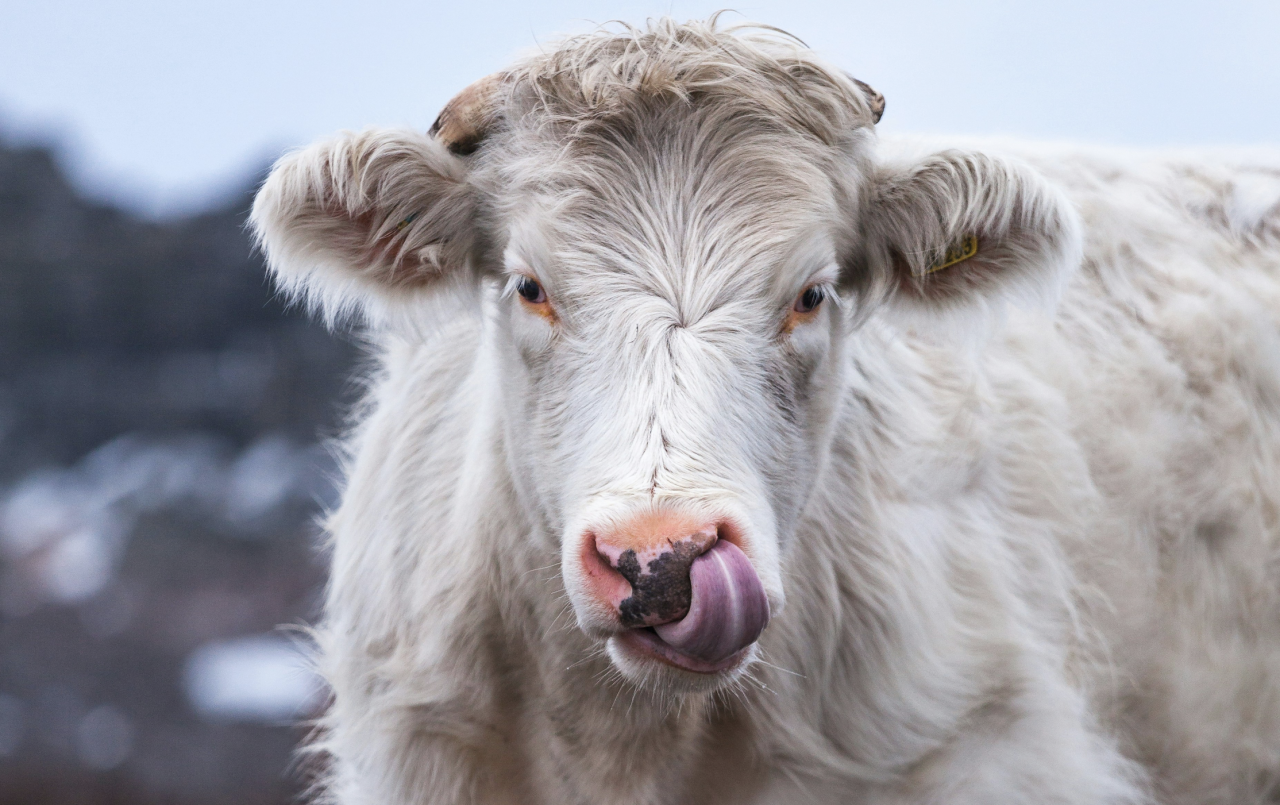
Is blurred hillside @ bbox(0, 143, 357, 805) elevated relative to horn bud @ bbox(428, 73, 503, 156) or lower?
lower

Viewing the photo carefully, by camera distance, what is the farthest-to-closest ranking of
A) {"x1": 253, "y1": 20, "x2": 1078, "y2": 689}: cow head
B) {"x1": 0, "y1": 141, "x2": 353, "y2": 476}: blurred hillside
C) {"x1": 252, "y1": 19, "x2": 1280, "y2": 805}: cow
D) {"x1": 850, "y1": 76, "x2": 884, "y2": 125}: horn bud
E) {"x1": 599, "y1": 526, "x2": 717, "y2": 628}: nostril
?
1. {"x1": 0, "y1": 141, "x2": 353, "y2": 476}: blurred hillside
2. {"x1": 850, "y1": 76, "x2": 884, "y2": 125}: horn bud
3. {"x1": 252, "y1": 19, "x2": 1280, "y2": 805}: cow
4. {"x1": 253, "y1": 20, "x2": 1078, "y2": 689}: cow head
5. {"x1": 599, "y1": 526, "x2": 717, "y2": 628}: nostril

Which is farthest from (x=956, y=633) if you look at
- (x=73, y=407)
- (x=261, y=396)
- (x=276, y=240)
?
(x=73, y=407)

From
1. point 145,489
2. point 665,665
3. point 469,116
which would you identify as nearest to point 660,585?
point 665,665

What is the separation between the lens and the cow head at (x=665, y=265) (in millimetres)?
1947

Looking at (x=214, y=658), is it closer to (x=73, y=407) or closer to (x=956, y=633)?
(x=73, y=407)

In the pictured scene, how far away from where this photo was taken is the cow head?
6.39 feet

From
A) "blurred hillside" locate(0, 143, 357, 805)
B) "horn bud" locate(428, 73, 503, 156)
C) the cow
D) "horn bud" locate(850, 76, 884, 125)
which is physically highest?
"horn bud" locate(428, 73, 503, 156)

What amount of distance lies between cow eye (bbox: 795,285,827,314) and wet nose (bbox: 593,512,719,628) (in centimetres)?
73

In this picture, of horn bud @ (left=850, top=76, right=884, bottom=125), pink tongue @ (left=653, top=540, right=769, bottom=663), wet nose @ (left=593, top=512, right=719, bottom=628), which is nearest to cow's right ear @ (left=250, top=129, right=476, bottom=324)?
horn bud @ (left=850, top=76, right=884, bottom=125)

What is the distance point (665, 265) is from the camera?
2316 millimetres

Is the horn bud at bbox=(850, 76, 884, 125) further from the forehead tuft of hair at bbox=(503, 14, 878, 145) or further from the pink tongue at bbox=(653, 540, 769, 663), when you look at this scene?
the pink tongue at bbox=(653, 540, 769, 663)

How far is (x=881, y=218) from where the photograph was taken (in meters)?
2.76

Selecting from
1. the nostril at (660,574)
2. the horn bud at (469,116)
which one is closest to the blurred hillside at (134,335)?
the horn bud at (469,116)

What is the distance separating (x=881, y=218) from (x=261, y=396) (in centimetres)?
1411
